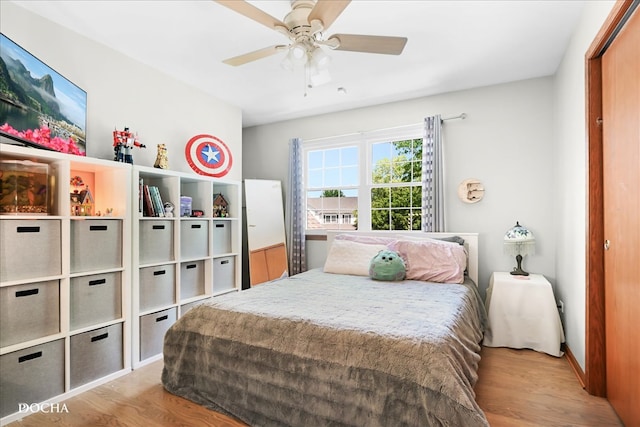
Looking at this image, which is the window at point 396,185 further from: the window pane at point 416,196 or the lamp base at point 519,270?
the lamp base at point 519,270

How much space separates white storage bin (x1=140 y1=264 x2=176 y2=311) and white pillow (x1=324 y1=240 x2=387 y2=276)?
1425 millimetres

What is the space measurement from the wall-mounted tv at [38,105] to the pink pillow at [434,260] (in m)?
2.78

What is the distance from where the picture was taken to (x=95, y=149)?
99.9 inches

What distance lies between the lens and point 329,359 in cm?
153

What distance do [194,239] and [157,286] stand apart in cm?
52

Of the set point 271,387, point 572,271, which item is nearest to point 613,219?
point 572,271

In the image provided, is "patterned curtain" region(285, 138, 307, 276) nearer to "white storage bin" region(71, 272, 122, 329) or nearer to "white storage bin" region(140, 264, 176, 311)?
"white storage bin" region(140, 264, 176, 311)

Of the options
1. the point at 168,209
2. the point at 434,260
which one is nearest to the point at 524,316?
the point at 434,260

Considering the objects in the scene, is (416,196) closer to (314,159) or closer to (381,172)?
(381,172)

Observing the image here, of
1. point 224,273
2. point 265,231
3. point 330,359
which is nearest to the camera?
point 330,359

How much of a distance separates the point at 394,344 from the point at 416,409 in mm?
259

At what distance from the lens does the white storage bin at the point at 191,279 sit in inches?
113

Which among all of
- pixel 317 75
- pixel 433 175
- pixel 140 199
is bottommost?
pixel 140 199

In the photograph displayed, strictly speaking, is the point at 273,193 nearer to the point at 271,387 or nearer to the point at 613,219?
the point at 271,387
